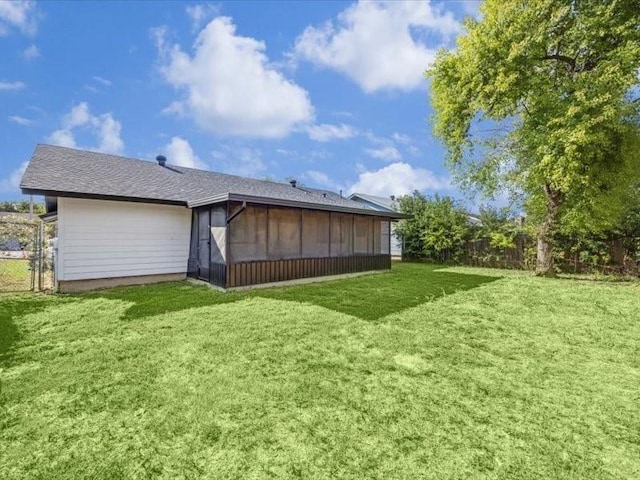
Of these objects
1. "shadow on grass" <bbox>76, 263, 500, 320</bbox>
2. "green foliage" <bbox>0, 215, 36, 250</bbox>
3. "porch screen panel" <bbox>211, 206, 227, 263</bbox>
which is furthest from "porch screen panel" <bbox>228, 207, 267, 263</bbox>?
"green foliage" <bbox>0, 215, 36, 250</bbox>

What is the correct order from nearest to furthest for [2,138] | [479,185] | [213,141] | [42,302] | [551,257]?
[42,302] → [551,257] → [479,185] → [2,138] → [213,141]

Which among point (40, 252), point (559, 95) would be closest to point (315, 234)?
point (40, 252)

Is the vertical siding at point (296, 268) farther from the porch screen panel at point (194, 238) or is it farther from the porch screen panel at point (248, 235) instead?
the porch screen panel at point (194, 238)

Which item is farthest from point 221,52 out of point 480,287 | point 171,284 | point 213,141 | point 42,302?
point 213,141

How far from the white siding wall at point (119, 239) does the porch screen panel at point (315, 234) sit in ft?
11.6

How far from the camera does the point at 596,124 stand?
873 centimetres

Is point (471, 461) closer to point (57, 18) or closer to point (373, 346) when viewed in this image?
point (373, 346)

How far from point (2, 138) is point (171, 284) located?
67.1 ft

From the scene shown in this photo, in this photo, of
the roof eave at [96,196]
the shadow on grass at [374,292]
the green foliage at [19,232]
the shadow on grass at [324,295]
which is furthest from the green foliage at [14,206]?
the shadow on grass at [374,292]

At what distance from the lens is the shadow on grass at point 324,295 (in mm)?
6164

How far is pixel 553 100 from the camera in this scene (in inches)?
366

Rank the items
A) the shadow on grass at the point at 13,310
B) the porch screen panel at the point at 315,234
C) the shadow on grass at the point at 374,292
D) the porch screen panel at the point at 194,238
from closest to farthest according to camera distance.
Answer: the shadow on grass at the point at 13,310 < the shadow on grass at the point at 374,292 < the porch screen panel at the point at 194,238 < the porch screen panel at the point at 315,234

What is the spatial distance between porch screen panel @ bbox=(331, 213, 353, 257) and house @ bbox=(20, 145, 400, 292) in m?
0.03

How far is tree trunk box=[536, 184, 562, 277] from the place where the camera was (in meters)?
10.8
